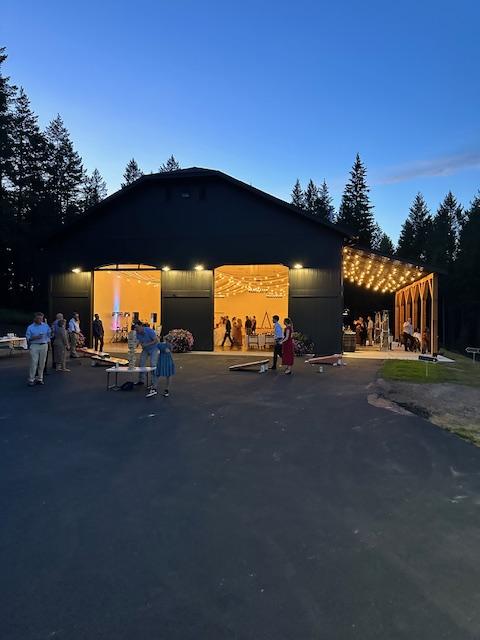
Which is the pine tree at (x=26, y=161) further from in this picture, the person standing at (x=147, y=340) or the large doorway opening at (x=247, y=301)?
the person standing at (x=147, y=340)

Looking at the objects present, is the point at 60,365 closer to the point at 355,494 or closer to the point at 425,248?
the point at 355,494

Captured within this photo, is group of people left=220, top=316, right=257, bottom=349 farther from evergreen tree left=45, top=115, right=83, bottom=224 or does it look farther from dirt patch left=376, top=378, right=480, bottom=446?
evergreen tree left=45, top=115, right=83, bottom=224

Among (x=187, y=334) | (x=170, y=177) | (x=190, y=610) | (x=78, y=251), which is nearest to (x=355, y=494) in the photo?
(x=190, y=610)

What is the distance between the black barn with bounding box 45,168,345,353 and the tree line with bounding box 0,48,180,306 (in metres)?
14.0

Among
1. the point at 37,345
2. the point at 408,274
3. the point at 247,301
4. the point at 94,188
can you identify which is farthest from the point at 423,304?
the point at 94,188

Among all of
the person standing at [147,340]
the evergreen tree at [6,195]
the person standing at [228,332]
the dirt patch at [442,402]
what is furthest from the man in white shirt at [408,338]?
the evergreen tree at [6,195]

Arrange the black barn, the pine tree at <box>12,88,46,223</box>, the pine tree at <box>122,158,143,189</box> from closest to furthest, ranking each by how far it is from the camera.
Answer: the black barn < the pine tree at <box>12,88,46,223</box> < the pine tree at <box>122,158,143,189</box>

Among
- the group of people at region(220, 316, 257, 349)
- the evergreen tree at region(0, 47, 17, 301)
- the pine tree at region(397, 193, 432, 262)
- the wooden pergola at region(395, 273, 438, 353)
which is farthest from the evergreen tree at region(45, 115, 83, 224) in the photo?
the pine tree at region(397, 193, 432, 262)

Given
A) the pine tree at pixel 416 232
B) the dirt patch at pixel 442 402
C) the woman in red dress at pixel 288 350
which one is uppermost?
the pine tree at pixel 416 232

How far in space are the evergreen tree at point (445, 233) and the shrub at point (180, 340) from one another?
146 feet

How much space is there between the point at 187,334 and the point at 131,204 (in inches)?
246

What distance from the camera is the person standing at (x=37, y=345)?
1014 cm

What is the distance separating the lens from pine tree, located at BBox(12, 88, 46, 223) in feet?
129

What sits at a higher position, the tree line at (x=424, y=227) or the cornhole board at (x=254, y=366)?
the tree line at (x=424, y=227)
